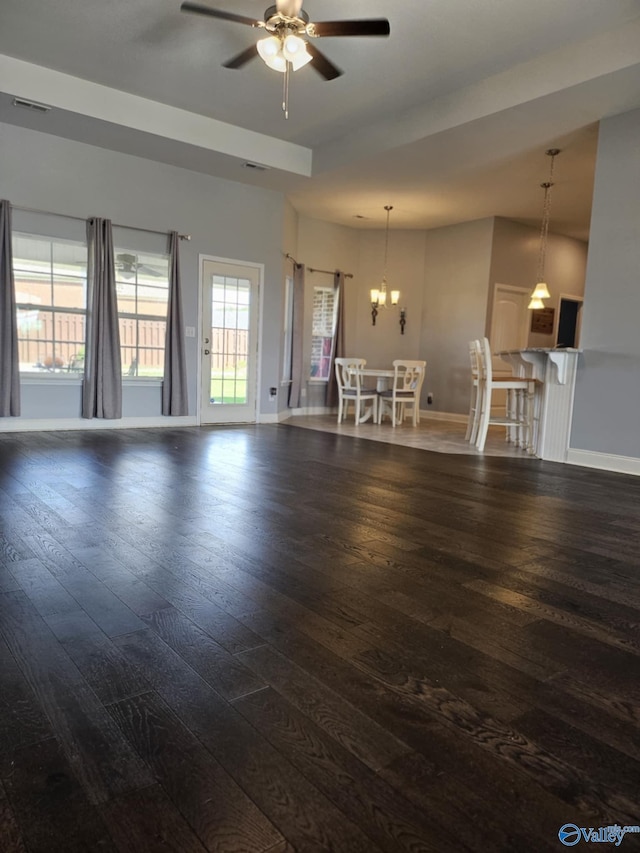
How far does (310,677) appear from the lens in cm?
146

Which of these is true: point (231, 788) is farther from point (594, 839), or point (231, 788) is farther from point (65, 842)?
point (594, 839)

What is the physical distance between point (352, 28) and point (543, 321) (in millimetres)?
6688

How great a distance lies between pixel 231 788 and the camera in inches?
42.1

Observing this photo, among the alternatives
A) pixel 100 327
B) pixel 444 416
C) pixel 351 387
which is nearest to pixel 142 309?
pixel 100 327

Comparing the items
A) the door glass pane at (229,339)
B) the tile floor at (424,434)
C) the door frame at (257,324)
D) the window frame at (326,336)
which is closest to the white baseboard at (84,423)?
the door frame at (257,324)

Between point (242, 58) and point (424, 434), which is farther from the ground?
point (242, 58)

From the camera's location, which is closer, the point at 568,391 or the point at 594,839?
the point at 594,839

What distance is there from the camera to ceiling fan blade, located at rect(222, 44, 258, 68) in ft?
12.5

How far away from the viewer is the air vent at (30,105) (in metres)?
4.86

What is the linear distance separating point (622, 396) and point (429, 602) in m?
3.62

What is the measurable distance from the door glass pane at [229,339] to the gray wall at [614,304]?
414 centimetres

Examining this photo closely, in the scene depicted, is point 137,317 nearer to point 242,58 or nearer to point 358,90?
point 242,58

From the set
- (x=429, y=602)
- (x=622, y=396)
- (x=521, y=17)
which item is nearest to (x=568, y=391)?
(x=622, y=396)

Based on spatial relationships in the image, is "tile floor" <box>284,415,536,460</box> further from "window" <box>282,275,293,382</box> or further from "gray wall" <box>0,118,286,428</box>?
"gray wall" <box>0,118,286,428</box>
